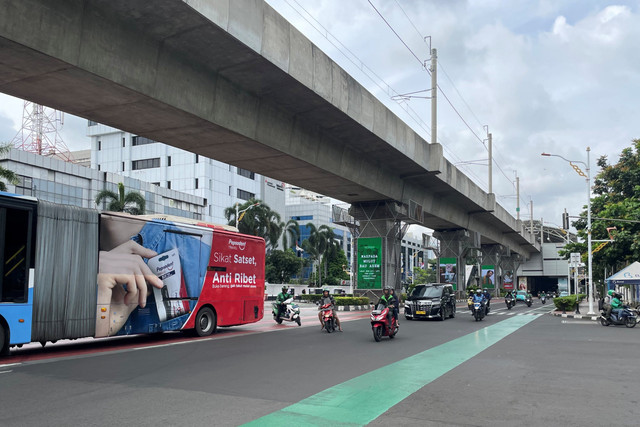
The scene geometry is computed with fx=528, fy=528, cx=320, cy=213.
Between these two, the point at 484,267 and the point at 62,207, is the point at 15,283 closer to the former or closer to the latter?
the point at 62,207

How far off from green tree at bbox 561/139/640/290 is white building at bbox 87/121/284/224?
199ft

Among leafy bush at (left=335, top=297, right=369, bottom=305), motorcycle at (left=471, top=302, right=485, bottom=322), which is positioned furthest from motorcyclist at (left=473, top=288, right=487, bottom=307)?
leafy bush at (left=335, top=297, right=369, bottom=305)

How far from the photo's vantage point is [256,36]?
1382cm

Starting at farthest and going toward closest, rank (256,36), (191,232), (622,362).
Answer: (191,232), (256,36), (622,362)

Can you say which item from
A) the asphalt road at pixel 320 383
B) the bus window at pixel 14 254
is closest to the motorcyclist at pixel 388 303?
the asphalt road at pixel 320 383

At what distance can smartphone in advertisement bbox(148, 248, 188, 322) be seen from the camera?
15.0 meters

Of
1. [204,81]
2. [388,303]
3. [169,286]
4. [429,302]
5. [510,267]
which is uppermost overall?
[204,81]

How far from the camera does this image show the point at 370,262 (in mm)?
34938

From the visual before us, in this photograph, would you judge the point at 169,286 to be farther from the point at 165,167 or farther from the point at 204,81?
the point at 165,167

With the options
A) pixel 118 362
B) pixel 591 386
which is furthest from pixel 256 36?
pixel 591 386

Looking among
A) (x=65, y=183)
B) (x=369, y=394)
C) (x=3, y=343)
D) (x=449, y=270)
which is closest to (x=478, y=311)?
(x=369, y=394)

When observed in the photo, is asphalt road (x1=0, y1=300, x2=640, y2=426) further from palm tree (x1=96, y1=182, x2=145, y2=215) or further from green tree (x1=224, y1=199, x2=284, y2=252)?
green tree (x1=224, y1=199, x2=284, y2=252)

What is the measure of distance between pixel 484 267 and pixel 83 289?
6663 centimetres

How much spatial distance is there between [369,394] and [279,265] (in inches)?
2722
